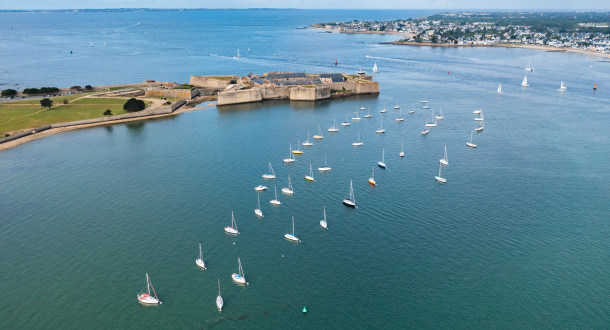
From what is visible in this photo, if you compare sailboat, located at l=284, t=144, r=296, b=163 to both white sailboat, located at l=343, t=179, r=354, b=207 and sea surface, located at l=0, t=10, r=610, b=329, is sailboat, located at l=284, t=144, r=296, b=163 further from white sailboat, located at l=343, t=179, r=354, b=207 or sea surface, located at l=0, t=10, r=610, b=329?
white sailboat, located at l=343, t=179, r=354, b=207

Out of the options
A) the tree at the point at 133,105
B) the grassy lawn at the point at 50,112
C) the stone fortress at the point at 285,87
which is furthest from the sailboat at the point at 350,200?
the grassy lawn at the point at 50,112

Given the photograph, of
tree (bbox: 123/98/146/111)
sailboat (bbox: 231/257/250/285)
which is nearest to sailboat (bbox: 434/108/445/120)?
tree (bbox: 123/98/146/111)

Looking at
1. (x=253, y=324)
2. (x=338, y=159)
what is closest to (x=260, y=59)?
(x=338, y=159)

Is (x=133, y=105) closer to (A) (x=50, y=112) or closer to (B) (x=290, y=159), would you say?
(A) (x=50, y=112)

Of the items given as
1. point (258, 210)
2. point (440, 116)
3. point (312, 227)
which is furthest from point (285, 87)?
point (312, 227)

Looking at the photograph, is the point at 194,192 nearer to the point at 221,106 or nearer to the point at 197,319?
the point at 197,319

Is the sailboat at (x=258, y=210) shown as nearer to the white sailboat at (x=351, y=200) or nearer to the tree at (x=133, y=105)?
the white sailboat at (x=351, y=200)
